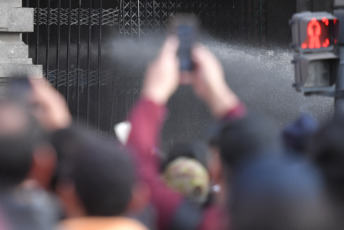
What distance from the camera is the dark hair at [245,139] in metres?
2.58

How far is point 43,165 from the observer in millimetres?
2873

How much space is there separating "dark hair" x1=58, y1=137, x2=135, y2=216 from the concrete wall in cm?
802

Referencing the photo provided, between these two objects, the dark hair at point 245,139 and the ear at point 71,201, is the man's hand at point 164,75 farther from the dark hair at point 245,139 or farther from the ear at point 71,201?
the ear at point 71,201

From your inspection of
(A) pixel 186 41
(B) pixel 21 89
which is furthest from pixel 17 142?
(A) pixel 186 41

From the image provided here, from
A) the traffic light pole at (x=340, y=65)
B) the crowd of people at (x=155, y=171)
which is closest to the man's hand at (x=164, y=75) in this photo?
the crowd of people at (x=155, y=171)

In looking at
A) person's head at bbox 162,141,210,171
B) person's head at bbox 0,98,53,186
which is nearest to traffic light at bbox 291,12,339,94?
person's head at bbox 162,141,210,171

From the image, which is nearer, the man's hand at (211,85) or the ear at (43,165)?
the ear at (43,165)

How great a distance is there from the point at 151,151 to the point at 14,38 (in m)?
8.16

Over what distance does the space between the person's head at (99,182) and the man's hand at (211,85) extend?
1.60 feet

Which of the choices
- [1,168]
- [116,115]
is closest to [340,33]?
[1,168]

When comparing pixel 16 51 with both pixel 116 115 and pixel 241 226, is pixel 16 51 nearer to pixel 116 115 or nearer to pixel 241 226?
pixel 116 115

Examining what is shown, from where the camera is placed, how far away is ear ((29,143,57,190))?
2754mm

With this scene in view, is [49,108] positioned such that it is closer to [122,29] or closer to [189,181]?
[189,181]

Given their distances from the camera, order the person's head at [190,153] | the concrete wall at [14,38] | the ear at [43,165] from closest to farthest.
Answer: the ear at [43,165], the person's head at [190,153], the concrete wall at [14,38]
